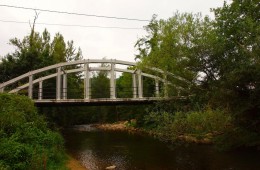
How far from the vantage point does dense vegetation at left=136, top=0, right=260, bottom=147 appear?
1300 cm

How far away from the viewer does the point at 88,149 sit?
2173 centimetres

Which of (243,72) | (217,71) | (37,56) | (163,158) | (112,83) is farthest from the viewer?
(37,56)

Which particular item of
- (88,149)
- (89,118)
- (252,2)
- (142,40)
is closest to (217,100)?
(252,2)

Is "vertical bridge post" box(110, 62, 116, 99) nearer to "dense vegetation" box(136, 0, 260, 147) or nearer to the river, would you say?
the river

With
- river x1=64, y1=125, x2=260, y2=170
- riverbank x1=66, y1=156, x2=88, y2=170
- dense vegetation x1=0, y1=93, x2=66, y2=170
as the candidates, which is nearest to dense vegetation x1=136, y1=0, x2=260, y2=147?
river x1=64, y1=125, x2=260, y2=170

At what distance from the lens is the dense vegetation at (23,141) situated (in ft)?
34.0

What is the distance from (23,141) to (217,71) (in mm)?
8902

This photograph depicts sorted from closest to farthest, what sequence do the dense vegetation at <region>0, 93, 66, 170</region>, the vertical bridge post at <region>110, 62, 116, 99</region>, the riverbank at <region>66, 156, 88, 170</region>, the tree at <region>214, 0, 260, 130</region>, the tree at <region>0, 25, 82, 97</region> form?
the dense vegetation at <region>0, 93, 66, 170</region> → the tree at <region>214, 0, 260, 130</region> → the riverbank at <region>66, 156, 88, 170</region> → the vertical bridge post at <region>110, 62, 116, 99</region> → the tree at <region>0, 25, 82, 97</region>

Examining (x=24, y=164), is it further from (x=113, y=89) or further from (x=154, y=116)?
(x=113, y=89)

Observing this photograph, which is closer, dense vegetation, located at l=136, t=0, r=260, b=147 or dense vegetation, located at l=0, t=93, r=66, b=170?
dense vegetation, located at l=0, t=93, r=66, b=170

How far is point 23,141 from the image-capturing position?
12742mm

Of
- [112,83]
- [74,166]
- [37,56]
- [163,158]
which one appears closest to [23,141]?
[74,166]

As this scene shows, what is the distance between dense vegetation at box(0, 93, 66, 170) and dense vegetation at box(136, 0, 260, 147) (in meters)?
5.10

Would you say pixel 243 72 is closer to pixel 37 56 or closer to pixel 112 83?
pixel 112 83
